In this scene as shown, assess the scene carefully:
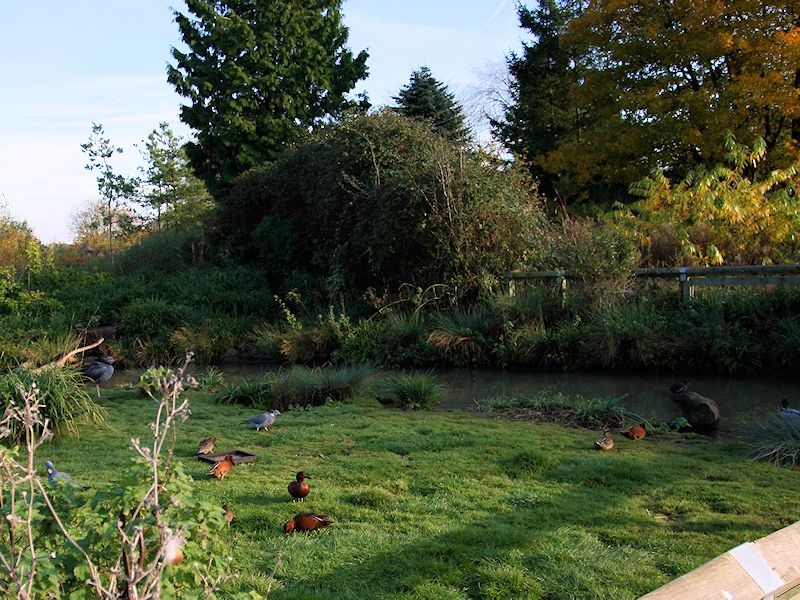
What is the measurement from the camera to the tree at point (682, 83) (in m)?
18.6

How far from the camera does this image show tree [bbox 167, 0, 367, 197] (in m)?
24.5

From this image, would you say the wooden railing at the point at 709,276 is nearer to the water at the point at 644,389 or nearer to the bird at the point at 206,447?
the water at the point at 644,389

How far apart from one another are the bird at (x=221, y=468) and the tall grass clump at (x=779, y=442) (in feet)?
14.3

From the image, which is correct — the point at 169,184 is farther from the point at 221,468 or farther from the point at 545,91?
the point at 221,468

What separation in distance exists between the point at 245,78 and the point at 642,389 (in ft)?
58.9

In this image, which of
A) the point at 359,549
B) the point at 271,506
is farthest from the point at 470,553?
the point at 271,506

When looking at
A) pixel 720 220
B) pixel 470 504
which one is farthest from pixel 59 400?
pixel 720 220

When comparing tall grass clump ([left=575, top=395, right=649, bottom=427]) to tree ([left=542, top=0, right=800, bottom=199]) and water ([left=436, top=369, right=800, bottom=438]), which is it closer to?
water ([left=436, top=369, right=800, bottom=438])

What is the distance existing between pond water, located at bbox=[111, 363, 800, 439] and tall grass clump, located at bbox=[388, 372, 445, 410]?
0.26m

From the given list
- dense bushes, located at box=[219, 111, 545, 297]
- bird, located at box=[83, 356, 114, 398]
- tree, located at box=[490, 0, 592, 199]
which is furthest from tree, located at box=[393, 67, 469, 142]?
bird, located at box=[83, 356, 114, 398]

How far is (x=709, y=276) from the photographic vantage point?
1288 cm

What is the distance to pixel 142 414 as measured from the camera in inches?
352

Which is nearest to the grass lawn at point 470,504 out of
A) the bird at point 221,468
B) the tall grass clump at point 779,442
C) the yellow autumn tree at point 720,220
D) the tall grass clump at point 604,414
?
the bird at point 221,468

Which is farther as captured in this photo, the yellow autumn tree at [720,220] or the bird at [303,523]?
the yellow autumn tree at [720,220]
